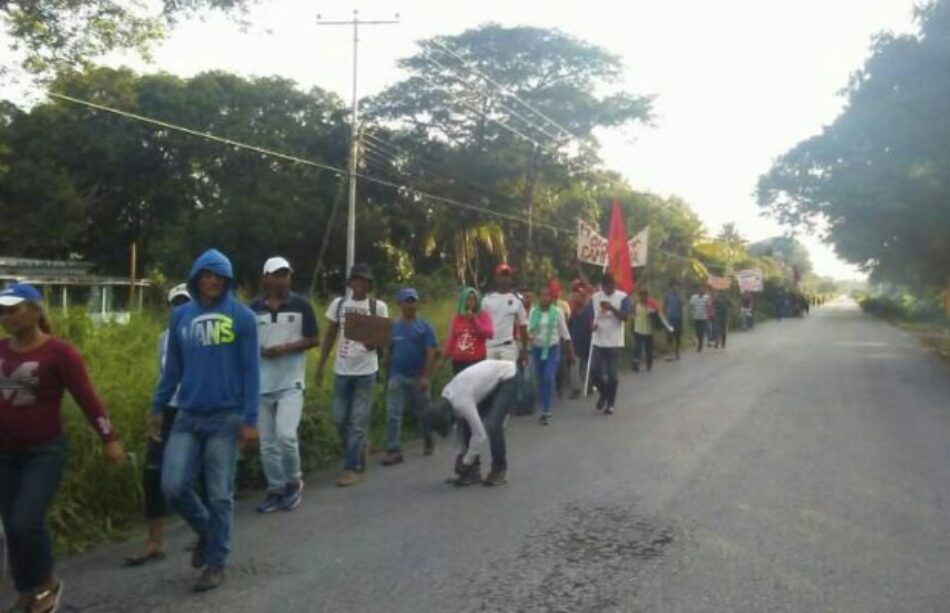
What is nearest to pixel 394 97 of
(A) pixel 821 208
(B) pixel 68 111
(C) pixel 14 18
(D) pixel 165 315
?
(B) pixel 68 111

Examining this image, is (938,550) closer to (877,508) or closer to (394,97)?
(877,508)

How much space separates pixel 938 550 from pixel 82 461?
5.55 m

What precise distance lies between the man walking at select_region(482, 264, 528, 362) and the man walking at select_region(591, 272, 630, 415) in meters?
2.29

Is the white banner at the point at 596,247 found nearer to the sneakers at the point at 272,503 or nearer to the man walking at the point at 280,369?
the man walking at the point at 280,369

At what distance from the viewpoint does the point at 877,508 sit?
7.09 m

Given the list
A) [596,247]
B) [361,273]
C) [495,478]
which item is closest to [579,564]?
[495,478]

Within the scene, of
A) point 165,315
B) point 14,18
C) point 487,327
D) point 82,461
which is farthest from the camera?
point 14,18

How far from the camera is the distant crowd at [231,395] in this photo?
187 inches

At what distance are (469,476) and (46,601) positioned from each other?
3726mm

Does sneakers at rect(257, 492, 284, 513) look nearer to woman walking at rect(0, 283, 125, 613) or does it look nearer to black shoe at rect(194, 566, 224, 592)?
black shoe at rect(194, 566, 224, 592)

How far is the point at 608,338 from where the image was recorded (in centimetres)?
1248

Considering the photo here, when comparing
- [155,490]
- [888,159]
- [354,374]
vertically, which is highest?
[888,159]

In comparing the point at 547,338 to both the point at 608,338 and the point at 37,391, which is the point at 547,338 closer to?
the point at 608,338

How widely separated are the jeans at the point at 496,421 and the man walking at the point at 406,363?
3.55ft
